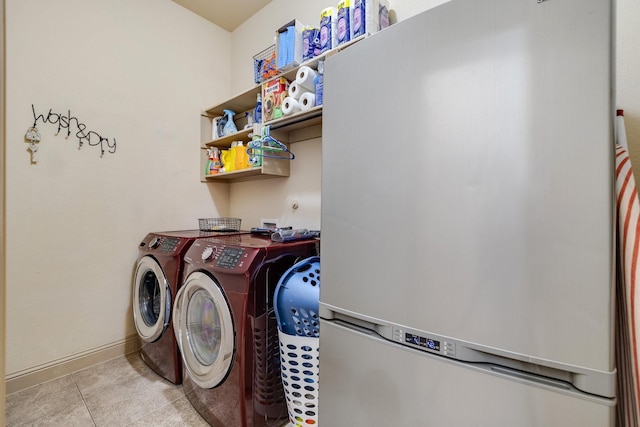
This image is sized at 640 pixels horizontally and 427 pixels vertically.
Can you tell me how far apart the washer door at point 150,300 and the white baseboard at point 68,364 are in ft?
1.09

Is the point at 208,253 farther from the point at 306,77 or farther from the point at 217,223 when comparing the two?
the point at 306,77

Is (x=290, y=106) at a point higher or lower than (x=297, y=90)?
lower

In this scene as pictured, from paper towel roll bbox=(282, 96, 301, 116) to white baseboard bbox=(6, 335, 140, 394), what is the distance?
2.07 meters

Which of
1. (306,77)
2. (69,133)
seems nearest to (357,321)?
(306,77)

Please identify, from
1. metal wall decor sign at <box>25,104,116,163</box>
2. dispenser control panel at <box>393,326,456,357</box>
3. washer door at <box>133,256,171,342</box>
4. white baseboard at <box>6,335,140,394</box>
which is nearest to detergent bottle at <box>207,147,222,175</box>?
metal wall decor sign at <box>25,104,116,163</box>

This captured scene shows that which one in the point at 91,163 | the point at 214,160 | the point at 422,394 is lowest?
the point at 422,394

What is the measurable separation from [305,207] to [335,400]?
1.27 m

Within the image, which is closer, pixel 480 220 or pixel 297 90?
pixel 480 220

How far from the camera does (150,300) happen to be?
1946 millimetres

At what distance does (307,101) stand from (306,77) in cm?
14

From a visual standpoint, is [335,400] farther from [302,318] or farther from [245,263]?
[245,263]

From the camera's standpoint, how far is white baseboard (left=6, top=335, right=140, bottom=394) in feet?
5.29

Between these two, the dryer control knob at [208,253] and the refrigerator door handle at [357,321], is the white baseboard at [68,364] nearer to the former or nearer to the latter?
the dryer control knob at [208,253]

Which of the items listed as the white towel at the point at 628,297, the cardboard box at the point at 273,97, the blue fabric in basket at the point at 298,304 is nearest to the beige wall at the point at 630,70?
the white towel at the point at 628,297
